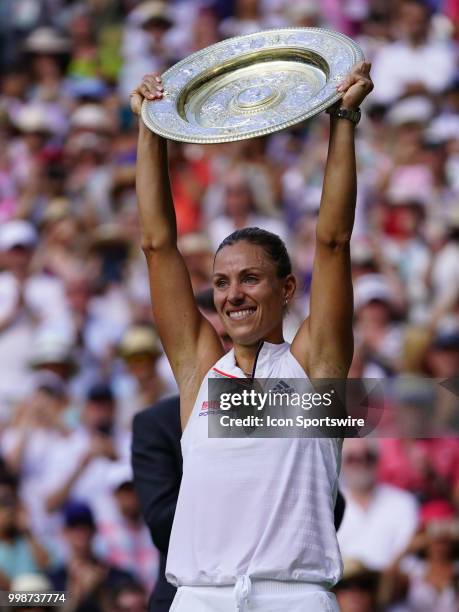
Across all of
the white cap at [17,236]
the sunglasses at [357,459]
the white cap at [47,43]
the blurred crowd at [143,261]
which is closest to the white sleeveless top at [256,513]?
the blurred crowd at [143,261]

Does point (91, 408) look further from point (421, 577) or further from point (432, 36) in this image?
point (432, 36)

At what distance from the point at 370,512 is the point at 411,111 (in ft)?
11.7

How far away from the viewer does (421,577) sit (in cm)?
665

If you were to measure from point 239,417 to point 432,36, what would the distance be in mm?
7241

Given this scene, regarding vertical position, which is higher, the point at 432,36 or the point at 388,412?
the point at 432,36

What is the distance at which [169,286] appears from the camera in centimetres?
416

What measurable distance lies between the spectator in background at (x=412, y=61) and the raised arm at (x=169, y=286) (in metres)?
6.04

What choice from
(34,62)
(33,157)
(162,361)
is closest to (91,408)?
(162,361)

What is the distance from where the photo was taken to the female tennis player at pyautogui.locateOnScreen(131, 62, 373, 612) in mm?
3646

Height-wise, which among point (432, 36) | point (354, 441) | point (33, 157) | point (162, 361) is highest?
point (432, 36)

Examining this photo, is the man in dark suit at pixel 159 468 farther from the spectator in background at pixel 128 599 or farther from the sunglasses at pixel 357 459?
the sunglasses at pixel 357 459

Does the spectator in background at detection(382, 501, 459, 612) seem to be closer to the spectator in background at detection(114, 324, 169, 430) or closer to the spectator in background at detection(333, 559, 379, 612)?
the spectator in background at detection(333, 559, 379, 612)

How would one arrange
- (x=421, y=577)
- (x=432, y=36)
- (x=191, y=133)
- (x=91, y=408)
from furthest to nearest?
(x=432, y=36), (x=91, y=408), (x=421, y=577), (x=191, y=133)

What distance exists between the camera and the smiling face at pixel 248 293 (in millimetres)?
3951
